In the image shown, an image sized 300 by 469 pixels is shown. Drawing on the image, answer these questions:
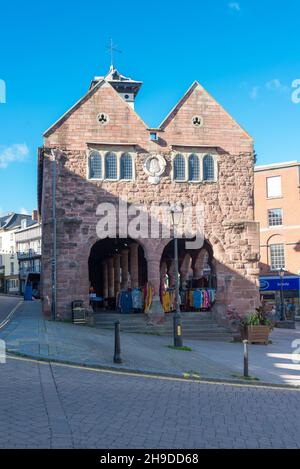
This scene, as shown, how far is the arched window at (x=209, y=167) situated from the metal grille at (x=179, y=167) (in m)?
1.12

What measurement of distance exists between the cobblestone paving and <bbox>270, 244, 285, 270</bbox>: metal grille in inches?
1406

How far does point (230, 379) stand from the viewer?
462 inches

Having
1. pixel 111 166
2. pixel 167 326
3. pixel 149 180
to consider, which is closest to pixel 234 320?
pixel 167 326

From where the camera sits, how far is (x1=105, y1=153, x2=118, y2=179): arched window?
23172mm

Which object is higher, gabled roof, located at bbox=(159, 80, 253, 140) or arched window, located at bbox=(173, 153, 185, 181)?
gabled roof, located at bbox=(159, 80, 253, 140)

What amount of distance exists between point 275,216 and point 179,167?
80.7 ft

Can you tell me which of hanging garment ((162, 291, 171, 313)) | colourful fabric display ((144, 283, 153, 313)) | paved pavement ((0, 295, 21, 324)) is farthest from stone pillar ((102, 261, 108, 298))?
colourful fabric display ((144, 283, 153, 313))

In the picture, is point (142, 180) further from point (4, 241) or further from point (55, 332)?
point (4, 241)

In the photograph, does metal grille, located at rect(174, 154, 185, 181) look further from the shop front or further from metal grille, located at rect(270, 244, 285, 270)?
metal grille, located at rect(270, 244, 285, 270)

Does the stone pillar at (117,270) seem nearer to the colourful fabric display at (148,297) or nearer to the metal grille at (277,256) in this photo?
the colourful fabric display at (148,297)

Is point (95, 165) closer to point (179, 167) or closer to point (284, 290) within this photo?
point (179, 167)

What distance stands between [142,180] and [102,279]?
21.8 m

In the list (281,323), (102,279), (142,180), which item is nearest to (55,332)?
(142,180)

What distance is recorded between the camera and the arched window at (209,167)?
24406 mm
